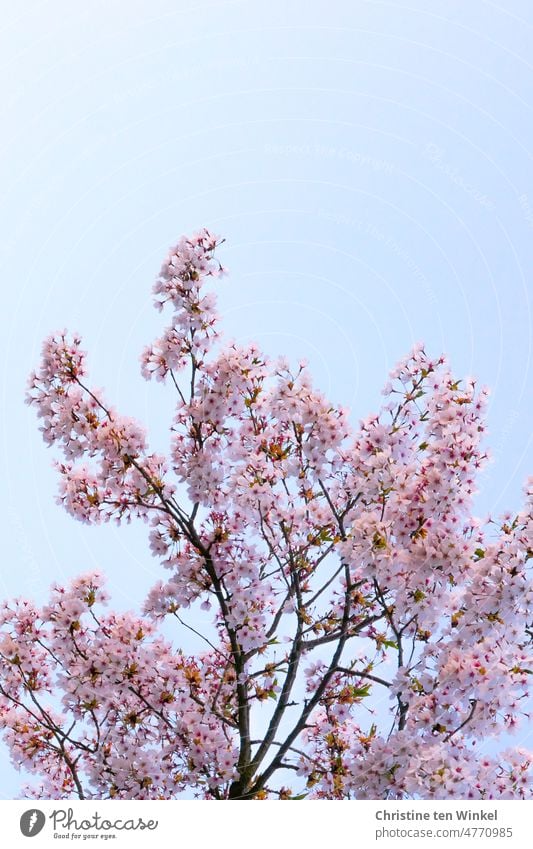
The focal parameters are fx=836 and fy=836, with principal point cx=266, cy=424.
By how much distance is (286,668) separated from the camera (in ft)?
23.6

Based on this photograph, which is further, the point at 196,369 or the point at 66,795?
the point at 66,795

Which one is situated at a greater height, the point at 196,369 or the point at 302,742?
the point at 196,369

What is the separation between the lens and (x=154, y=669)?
7.04 m

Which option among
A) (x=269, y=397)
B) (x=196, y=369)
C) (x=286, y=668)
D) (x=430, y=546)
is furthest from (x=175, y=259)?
(x=286, y=668)

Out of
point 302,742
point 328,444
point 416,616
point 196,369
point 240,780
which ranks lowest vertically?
point 240,780
